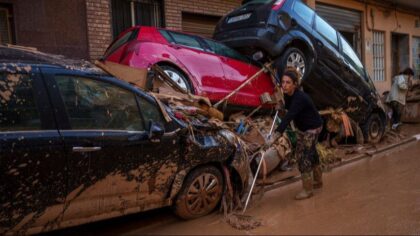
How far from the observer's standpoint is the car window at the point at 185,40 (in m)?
6.24

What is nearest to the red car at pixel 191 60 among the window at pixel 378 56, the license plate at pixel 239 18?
the license plate at pixel 239 18

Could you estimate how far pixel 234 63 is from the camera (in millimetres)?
6691

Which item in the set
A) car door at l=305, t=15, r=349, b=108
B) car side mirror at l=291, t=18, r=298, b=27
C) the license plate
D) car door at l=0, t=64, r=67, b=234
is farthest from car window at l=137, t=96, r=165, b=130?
car door at l=305, t=15, r=349, b=108

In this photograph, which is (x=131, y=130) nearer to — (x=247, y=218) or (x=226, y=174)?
(x=226, y=174)

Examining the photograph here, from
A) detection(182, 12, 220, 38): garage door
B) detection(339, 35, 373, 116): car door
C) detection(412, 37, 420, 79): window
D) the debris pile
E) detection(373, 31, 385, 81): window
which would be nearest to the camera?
detection(339, 35, 373, 116): car door

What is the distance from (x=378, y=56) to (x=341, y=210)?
14.4 m

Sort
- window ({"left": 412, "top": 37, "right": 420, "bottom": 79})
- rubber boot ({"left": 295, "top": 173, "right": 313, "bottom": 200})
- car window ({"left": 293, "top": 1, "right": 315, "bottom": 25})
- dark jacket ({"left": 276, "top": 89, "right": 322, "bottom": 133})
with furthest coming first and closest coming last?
window ({"left": 412, "top": 37, "right": 420, "bottom": 79}) < car window ({"left": 293, "top": 1, "right": 315, "bottom": 25}) < rubber boot ({"left": 295, "top": 173, "right": 313, "bottom": 200}) < dark jacket ({"left": 276, "top": 89, "right": 322, "bottom": 133})

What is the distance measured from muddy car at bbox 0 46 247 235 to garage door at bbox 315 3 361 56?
1105 centimetres

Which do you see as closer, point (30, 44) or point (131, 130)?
point (131, 130)

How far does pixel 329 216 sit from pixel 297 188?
1.27 meters

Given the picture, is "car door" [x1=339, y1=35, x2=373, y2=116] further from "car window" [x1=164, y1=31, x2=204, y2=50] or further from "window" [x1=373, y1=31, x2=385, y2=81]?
"window" [x1=373, y1=31, x2=385, y2=81]

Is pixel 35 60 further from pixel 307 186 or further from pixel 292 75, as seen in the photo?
pixel 307 186

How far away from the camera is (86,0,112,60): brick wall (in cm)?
792

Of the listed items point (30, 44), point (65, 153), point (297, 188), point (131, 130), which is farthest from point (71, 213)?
point (30, 44)
